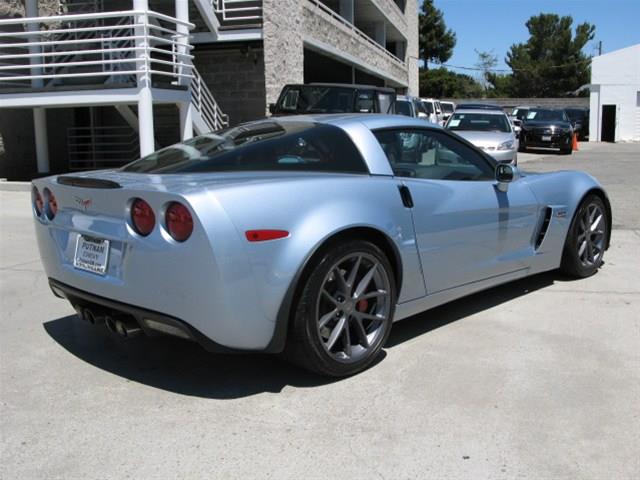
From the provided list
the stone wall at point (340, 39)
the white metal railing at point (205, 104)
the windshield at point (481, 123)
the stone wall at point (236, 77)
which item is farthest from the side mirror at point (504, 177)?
the stone wall at point (340, 39)

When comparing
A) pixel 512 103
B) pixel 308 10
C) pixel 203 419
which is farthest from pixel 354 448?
pixel 512 103

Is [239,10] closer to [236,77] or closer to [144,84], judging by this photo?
[236,77]

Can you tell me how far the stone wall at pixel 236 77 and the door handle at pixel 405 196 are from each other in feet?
44.6

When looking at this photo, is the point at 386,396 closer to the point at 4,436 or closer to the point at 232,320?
the point at 232,320

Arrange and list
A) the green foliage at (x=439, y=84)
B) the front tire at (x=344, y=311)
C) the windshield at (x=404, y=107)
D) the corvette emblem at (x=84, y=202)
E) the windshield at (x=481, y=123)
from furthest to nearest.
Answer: the green foliage at (x=439, y=84), the windshield at (x=404, y=107), the windshield at (x=481, y=123), the corvette emblem at (x=84, y=202), the front tire at (x=344, y=311)

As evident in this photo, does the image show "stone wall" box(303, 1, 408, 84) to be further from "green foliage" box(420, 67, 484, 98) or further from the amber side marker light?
"green foliage" box(420, 67, 484, 98)

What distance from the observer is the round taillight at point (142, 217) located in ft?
11.2

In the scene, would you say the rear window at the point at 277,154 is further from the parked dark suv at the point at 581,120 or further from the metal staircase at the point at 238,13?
the parked dark suv at the point at 581,120

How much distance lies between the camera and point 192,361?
4227 millimetres

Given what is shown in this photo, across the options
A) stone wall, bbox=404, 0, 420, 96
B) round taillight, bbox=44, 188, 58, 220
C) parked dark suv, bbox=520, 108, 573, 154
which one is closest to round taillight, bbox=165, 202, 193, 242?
round taillight, bbox=44, 188, 58, 220

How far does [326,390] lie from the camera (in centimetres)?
376

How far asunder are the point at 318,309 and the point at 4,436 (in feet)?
5.41

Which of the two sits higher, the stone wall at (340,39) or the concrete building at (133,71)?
the stone wall at (340,39)

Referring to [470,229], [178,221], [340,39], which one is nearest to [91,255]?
[178,221]
